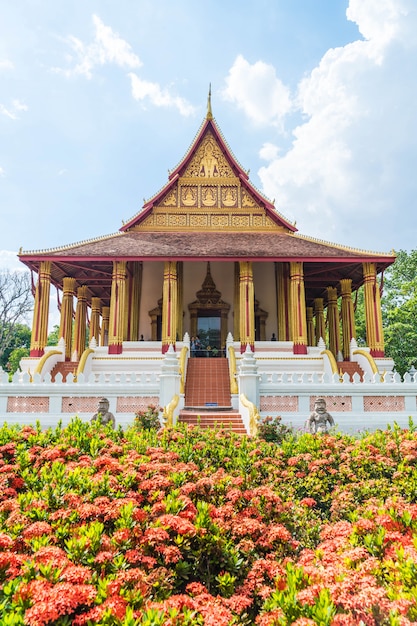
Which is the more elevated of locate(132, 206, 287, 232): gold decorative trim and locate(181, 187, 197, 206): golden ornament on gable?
locate(181, 187, 197, 206): golden ornament on gable

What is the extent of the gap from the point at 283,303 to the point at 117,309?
754 cm

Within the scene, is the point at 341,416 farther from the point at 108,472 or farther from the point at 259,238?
the point at 259,238

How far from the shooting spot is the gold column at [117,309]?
16062mm

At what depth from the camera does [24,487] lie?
4.20 m

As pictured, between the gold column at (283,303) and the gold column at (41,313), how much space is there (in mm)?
9823

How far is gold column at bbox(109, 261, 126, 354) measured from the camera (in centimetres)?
1606

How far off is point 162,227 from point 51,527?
1696 cm

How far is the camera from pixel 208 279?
65.7ft

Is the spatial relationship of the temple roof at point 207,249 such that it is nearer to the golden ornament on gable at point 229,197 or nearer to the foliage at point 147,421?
the golden ornament on gable at point 229,197

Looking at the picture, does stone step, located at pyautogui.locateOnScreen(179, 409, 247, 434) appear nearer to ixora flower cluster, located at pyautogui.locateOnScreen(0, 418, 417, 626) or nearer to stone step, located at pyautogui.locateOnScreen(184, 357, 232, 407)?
stone step, located at pyautogui.locateOnScreen(184, 357, 232, 407)

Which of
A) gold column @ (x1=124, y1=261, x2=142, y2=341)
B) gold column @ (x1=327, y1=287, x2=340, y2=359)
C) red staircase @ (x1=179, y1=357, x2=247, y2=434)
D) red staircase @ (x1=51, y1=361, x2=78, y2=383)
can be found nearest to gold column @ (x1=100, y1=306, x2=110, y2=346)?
gold column @ (x1=124, y1=261, x2=142, y2=341)

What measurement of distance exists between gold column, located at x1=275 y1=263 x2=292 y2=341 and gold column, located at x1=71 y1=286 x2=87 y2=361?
896cm

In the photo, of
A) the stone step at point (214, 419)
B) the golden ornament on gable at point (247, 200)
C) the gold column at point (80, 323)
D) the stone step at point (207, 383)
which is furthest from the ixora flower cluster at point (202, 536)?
the golden ornament on gable at point (247, 200)

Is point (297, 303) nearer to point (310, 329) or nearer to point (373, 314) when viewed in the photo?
point (373, 314)
